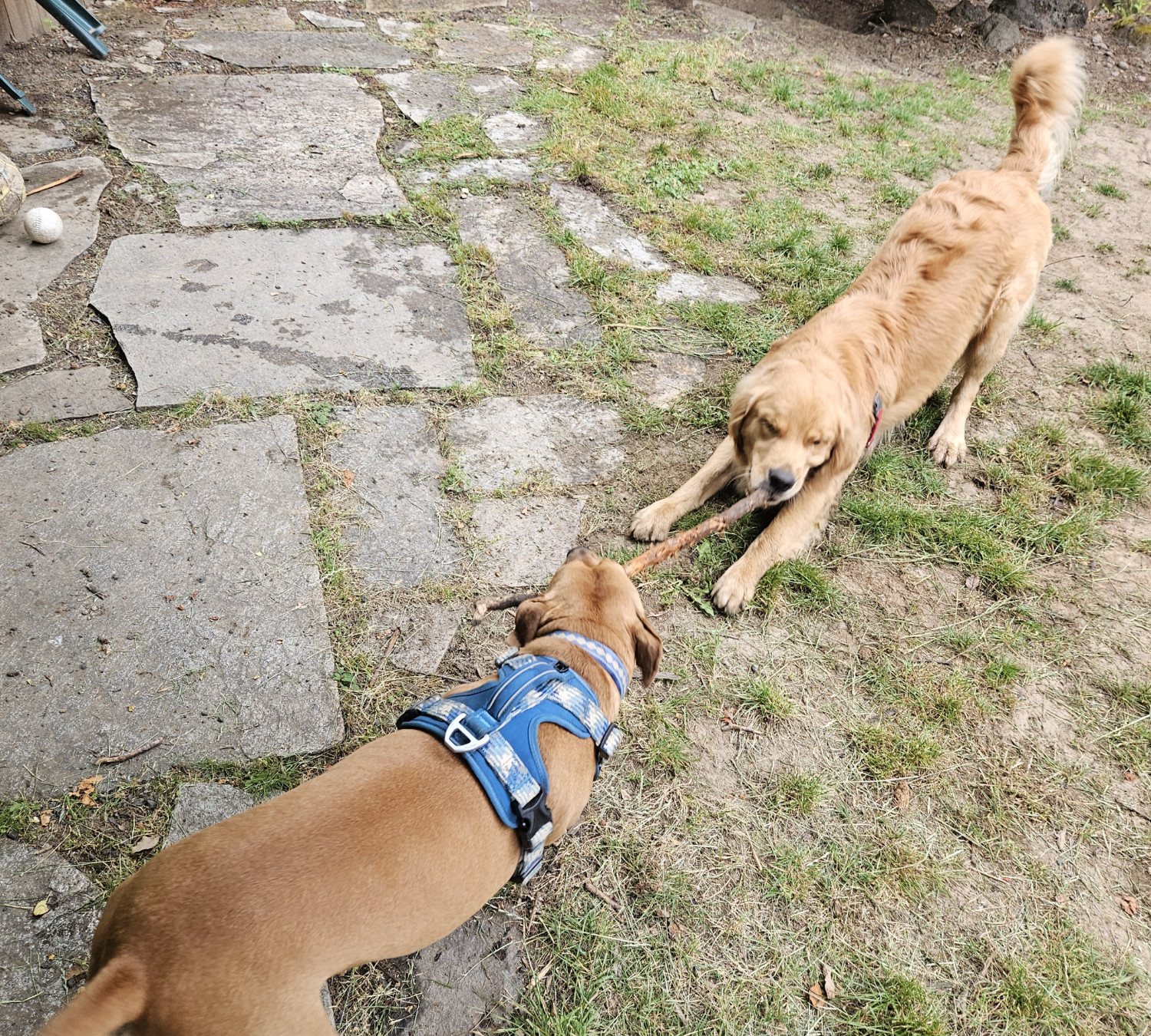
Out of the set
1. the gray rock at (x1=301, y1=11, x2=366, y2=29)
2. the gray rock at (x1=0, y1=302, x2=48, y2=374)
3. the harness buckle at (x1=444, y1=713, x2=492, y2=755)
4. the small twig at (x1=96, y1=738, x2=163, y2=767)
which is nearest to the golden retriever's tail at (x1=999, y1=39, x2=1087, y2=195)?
the harness buckle at (x1=444, y1=713, x2=492, y2=755)

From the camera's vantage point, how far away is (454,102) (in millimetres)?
5984

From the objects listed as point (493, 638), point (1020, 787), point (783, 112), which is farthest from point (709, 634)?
point (783, 112)

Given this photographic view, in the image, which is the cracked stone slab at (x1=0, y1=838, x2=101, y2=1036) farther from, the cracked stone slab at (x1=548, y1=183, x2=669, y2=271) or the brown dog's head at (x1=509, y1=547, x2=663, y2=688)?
the cracked stone slab at (x1=548, y1=183, x2=669, y2=271)

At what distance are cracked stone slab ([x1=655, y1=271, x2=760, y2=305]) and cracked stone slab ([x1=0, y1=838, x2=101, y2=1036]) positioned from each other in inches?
153

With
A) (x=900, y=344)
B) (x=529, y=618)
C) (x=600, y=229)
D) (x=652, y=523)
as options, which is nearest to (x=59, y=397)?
(x=529, y=618)

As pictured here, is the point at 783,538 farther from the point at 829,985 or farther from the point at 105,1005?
the point at 105,1005

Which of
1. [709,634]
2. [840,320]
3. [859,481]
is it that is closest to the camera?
[709,634]

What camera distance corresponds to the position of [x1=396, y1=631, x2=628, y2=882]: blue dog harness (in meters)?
1.76

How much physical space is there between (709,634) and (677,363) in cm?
176

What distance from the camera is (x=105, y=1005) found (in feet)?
4.36

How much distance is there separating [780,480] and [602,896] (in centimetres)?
173

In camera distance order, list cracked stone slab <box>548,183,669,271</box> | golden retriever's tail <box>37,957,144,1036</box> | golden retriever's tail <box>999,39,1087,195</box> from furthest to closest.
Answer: cracked stone slab <box>548,183,669,271</box> → golden retriever's tail <box>999,39,1087,195</box> → golden retriever's tail <box>37,957,144,1036</box>

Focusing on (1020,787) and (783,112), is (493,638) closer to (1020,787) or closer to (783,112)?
(1020,787)

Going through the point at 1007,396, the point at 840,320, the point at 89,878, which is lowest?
the point at 89,878
